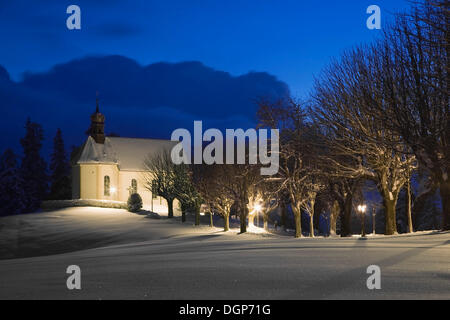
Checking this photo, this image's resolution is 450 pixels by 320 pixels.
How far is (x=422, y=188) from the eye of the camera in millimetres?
28531

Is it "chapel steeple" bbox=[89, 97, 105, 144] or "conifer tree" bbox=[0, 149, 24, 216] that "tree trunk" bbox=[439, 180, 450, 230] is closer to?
"chapel steeple" bbox=[89, 97, 105, 144]

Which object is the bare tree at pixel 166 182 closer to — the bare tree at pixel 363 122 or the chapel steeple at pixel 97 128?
the chapel steeple at pixel 97 128

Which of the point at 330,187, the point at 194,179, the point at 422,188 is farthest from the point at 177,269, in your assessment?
the point at 194,179

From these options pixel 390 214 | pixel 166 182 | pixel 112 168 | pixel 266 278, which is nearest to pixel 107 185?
pixel 112 168

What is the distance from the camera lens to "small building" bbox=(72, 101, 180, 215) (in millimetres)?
65562

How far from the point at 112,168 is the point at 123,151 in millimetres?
4697

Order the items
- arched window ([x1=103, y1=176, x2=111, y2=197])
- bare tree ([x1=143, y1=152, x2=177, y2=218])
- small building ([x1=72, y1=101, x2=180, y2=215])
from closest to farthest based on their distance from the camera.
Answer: bare tree ([x1=143, y1=152, x2=177, y2=218])
small building ([x1=72, y1=101, x2=180, y2=215])
arched window ([x1=103, y1=176, x2=111, y2=197])

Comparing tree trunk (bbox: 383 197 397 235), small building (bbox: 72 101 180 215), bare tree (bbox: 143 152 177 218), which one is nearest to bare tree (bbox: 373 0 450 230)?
tree trunk (bbox: 383 197 397 235)

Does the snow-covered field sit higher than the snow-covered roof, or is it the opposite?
the snow-covered roof

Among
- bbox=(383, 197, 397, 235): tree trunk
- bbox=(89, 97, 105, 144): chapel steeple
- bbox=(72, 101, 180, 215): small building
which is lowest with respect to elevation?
bbox=(383, 197, 397, 235): tree trunk

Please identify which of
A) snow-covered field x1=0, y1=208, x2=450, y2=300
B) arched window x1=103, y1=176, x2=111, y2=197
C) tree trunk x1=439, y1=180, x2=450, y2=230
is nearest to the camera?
snow-covered field x1=0, y1=208, x2=450, y2=300

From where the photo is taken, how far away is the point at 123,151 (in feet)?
237

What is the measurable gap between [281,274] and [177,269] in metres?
2.48

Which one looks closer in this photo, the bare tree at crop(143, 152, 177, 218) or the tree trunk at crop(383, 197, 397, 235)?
the tree trunk at crop(383, 197, 397, 235)
